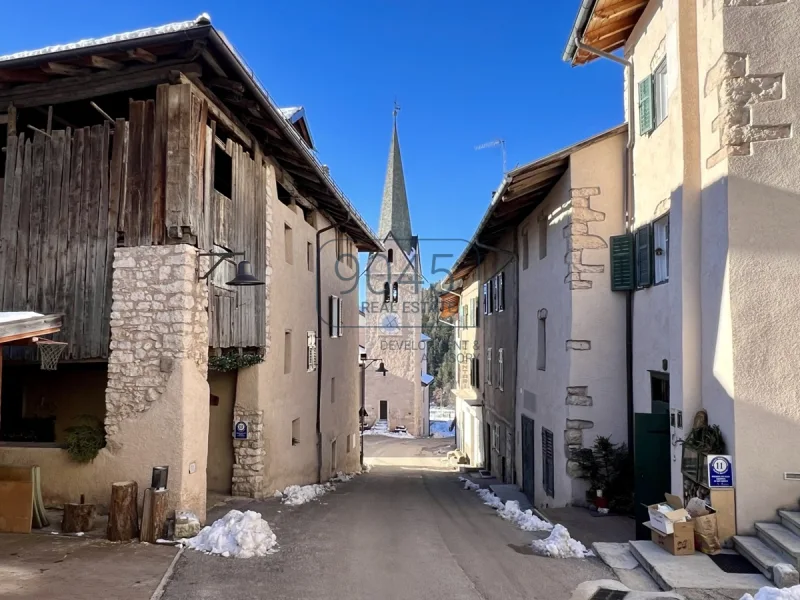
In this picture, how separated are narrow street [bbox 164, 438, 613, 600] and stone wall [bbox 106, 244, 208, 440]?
2150 mm

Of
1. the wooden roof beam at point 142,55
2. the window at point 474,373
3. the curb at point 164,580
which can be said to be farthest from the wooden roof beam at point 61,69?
the window at point 474,373

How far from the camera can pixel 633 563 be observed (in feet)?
20.3

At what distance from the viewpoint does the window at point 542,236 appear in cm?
1209

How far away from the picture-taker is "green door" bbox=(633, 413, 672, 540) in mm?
7723

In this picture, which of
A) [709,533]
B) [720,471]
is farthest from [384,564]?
[720,471]

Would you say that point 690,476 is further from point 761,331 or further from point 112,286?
point 112,286

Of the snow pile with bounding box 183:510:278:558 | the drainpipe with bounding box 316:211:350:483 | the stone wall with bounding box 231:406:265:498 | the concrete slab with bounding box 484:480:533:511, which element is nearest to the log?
the snow pile with bounding box 183:510:278:558

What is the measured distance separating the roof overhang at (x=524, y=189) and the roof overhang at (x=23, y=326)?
7.13 metres

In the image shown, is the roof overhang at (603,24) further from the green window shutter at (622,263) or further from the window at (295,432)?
the window at (295,432)

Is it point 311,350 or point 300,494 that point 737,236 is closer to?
point 300,494

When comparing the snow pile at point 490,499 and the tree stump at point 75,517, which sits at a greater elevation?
the tree stump at point 75,517

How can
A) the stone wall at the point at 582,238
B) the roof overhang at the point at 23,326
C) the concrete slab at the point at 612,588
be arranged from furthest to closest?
the stone wall at the point at 582,238
the roof overhang at the point at 23,326
the concrete slab at the point at 612,588

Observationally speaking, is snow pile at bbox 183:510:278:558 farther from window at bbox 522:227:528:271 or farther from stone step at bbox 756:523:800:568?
window at bbox 522:227:528:271

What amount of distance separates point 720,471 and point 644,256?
3739mm
